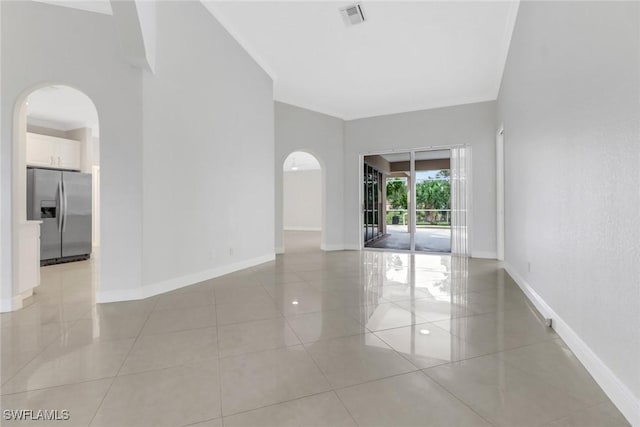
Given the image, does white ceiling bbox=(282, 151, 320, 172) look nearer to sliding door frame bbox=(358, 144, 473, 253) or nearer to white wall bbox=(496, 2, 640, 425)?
sliding door frame bbox=(358, 144, 473, 253)

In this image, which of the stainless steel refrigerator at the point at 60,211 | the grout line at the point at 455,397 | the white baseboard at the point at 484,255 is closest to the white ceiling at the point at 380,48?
the white baseboard at the point at 484,255

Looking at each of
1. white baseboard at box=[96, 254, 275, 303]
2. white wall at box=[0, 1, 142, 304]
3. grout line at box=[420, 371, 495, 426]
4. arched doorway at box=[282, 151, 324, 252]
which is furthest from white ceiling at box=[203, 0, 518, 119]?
arched doorway at box=[282, 151, 324, 252]

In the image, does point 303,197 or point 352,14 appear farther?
point 303,197

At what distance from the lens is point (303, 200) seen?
1285cm

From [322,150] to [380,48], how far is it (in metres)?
2.88

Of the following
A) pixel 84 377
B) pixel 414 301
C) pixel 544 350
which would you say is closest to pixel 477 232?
pixel 414 301

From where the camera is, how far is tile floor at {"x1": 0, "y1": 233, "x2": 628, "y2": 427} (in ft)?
4.65

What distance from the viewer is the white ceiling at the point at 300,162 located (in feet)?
36.6

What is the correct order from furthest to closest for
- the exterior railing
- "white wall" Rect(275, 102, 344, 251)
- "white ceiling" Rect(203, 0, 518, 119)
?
1. the exterior railing
2. "white wall" Rect(275, 102, 344, 251)
3. "white ceiling" Rect(203, 0, 518, 119)

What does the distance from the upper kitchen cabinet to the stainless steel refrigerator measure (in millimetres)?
760

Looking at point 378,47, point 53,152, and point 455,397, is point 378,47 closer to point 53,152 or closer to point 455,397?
point 455,397

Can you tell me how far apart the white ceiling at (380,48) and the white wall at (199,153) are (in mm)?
509

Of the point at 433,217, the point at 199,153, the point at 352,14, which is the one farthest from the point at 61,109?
the point at 433,217

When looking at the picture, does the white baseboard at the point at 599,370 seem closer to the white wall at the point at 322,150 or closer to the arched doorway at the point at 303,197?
the white wall at the point at 322,150
